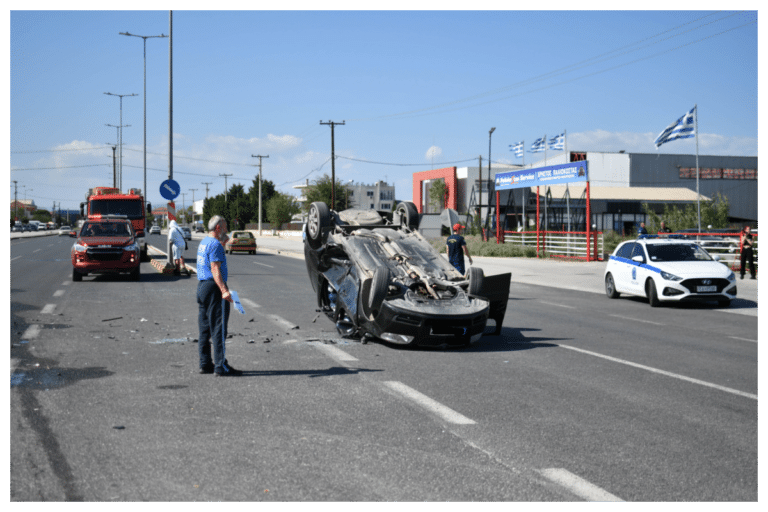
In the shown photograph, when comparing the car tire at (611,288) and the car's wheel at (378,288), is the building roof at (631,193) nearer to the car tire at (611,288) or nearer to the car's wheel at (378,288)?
the car tire at (611,288)

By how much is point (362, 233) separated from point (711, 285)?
8.99 metres

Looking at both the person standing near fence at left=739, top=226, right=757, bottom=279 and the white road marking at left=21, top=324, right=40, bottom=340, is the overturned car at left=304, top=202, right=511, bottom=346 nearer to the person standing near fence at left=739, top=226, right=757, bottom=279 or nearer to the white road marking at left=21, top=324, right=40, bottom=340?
the white road marking at left=21, top=324, right=40, bottom=340

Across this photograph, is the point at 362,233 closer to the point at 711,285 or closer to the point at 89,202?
the point at 711,285

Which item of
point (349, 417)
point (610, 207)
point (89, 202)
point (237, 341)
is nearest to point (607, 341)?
point (237, 341)

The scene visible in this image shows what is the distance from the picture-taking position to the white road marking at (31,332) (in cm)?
1068

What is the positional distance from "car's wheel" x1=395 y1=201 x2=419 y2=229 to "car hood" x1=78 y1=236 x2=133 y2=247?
11608 mm

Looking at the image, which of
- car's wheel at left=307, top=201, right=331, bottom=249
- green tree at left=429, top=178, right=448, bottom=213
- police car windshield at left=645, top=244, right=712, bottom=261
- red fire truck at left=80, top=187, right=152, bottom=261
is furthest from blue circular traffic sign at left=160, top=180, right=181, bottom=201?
green tree at left=429, top=178, right=448, bottom=213

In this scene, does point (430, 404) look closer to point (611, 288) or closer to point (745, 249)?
point (611, 288)

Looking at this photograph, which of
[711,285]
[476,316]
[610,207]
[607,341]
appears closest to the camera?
[476,316]

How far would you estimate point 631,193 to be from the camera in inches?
3130

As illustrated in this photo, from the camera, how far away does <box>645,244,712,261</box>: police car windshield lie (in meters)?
18.1

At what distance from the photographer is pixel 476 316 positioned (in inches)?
396

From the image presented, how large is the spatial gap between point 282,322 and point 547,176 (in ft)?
87.1

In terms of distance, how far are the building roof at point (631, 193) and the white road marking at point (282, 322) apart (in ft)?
207
